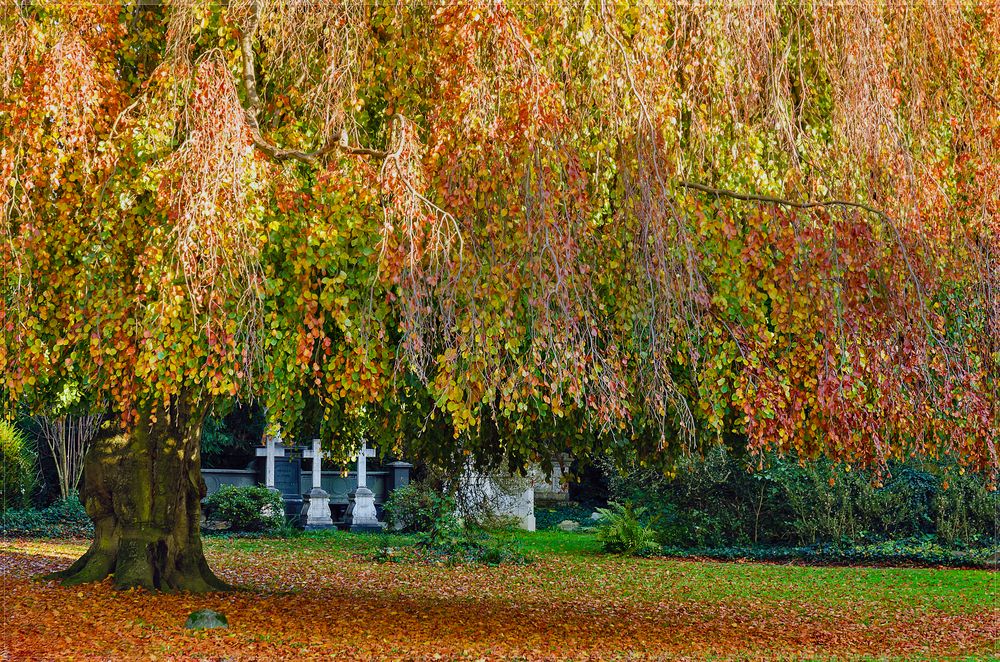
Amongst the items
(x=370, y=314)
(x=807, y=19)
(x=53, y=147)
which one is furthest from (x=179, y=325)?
(x=807, y=19)

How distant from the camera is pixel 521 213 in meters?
5.61

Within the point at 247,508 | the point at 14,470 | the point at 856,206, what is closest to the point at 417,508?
the point at 247,508

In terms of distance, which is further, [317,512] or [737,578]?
[317,512]

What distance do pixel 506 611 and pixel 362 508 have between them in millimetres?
9884

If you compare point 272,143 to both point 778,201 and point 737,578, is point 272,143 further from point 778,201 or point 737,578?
point 737,578

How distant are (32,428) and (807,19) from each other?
18089 millimetres

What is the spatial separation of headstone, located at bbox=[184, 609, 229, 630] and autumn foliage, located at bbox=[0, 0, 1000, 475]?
1.65 meters

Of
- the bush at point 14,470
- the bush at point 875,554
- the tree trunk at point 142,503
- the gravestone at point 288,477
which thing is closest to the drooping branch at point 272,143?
the tree trunk at point 142,503

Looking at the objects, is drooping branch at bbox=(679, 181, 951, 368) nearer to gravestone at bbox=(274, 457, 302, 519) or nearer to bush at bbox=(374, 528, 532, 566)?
bush at bbox=(374, 528, 532, 566)

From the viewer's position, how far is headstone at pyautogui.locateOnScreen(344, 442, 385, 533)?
1894 cm

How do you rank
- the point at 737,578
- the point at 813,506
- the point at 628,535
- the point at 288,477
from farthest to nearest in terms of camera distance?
the point at 288,477, the point at 628,535, the point at 813,506, the point at 737,578

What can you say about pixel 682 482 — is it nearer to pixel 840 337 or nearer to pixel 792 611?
pixel 792 611

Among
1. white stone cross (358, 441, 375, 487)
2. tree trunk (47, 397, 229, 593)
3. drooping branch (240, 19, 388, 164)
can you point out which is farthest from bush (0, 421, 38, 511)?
drooping branch (240, 19, 388, 164)

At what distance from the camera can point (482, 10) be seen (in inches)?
226
